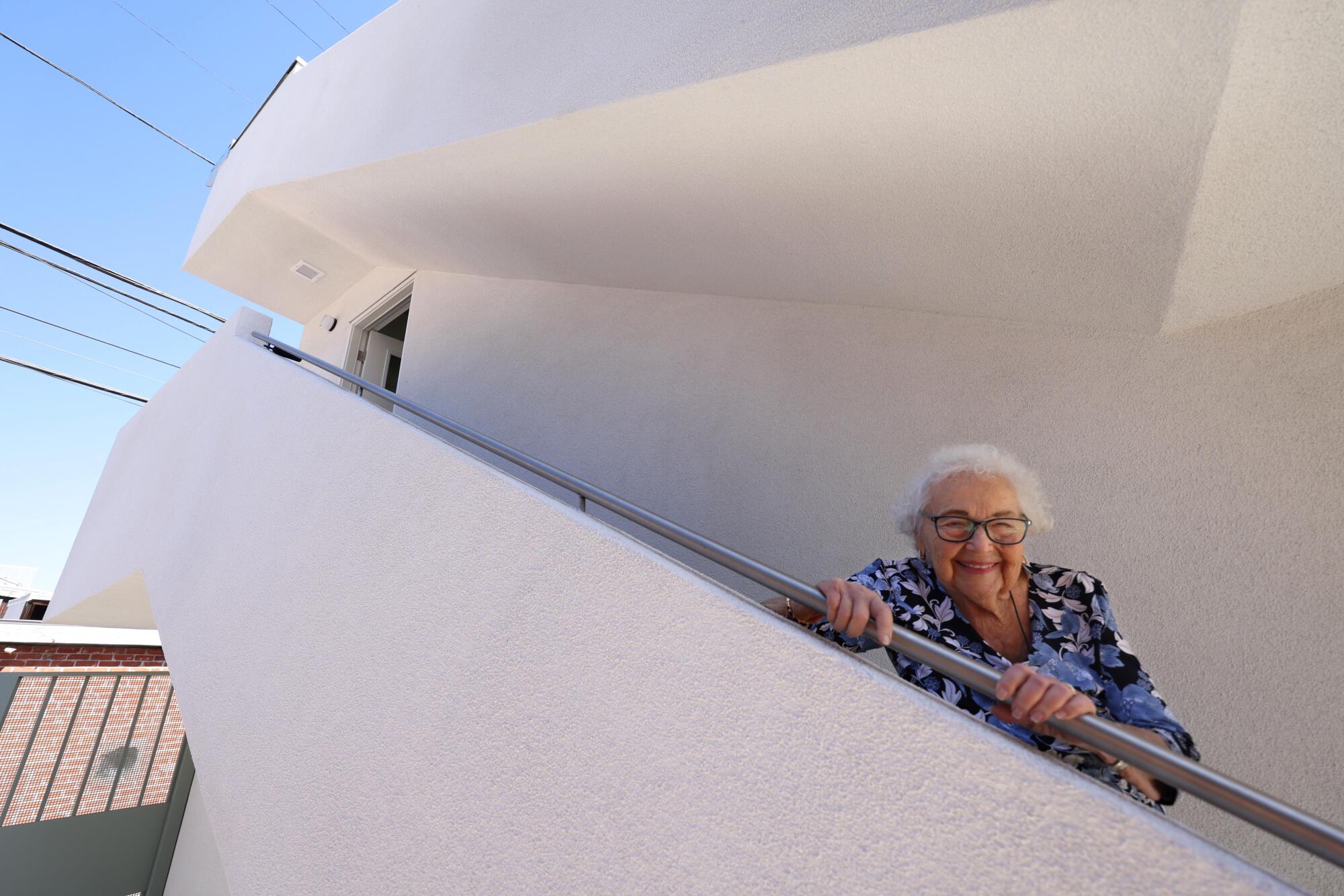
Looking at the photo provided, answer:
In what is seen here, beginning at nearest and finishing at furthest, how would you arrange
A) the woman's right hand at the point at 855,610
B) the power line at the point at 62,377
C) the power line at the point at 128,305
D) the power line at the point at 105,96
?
the woman's right hand at the point at 855,610 → the power line at the point at 62,377 → the power line at the point at 128,305 → the power line at the point at 105,96

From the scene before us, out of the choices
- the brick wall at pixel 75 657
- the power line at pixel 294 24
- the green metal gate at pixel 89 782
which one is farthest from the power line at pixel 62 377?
the power line at pixel 294 24

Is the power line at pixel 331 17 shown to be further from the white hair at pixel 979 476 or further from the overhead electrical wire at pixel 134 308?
the white hair at pixel 979 476

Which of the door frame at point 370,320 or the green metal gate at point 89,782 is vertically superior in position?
the door frame at point 370,320

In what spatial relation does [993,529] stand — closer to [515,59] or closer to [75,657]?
[515,59]

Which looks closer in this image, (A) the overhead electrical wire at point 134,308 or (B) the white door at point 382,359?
(B) the white door at point 382,359

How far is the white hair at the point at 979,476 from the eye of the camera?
1.48 meters

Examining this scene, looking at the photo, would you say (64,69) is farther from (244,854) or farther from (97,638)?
(244,854)

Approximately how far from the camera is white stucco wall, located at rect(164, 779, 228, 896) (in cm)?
566

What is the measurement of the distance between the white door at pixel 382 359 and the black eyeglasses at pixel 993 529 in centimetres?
539

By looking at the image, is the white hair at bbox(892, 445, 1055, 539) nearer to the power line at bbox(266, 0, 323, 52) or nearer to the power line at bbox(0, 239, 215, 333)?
the power line at bbox(0, 239, 215, 333)

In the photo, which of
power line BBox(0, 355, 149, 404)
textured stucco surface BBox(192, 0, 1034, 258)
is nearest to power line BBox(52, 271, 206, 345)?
power line BBox(0, 355, 149, 404)

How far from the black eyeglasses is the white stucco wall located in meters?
6.51

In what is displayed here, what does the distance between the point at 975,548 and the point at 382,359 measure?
229 inches

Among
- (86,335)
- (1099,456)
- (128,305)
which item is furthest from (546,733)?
(86,335)
